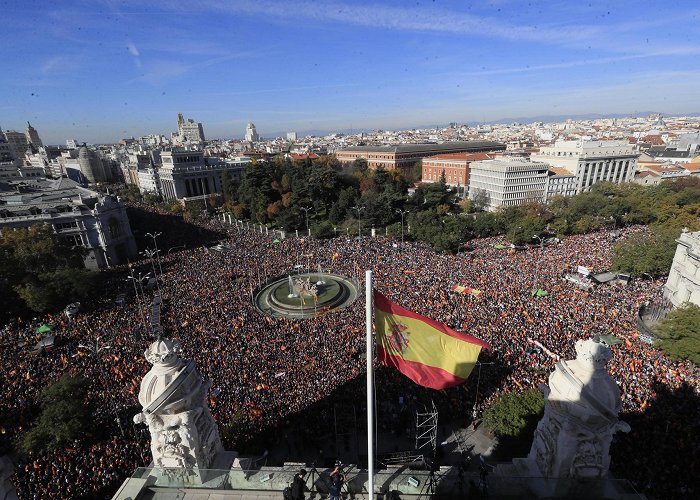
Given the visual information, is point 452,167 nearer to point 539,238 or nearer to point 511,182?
point 511,182

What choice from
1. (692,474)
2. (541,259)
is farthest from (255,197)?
(692,474)

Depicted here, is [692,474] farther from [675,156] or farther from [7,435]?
[675,156]

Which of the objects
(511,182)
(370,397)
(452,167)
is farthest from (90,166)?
(370,397)

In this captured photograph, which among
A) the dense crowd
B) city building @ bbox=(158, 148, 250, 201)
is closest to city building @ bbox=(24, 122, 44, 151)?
city building @ bbox=(158, 148, 250, 201)

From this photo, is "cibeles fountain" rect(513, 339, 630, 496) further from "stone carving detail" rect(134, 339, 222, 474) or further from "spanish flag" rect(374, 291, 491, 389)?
"stone carving detail" rect(134, 339, 222, 474)

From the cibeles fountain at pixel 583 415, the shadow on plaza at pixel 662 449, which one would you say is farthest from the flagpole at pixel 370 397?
the shadow on plaza at pixel 662 449

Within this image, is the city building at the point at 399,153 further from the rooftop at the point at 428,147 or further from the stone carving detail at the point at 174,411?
the stone carving detail at the point at 174,411
